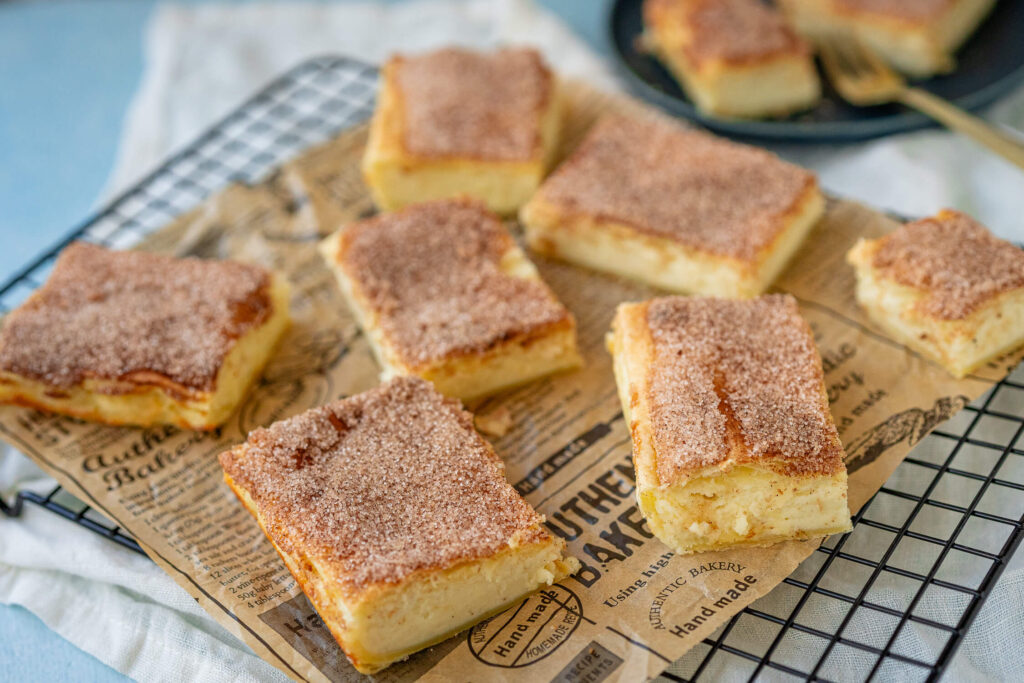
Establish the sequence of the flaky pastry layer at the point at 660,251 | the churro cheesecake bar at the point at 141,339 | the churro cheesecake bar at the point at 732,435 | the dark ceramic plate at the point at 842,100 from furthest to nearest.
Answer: the dark ceramic plate at the point at 842,100, the flaky pastry layer at the point at 660,251, the churro cheesecake bar at the point at 141,339, the churro cheesecake bar at the point at 732,435

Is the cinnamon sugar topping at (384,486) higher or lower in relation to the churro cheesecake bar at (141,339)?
lower

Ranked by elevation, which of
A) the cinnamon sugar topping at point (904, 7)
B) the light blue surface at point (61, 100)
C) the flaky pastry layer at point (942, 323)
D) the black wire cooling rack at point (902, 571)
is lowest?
the black wire cooling rack at point (902, 571)

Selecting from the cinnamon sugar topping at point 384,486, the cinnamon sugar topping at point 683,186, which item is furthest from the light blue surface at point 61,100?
the cinnamon sugar topping at point 384,486

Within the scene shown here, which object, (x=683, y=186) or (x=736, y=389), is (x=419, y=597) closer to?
(x=736, y=389)

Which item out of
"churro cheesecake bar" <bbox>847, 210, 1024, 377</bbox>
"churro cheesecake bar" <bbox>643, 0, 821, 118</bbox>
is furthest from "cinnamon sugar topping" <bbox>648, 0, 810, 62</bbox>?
"churro cheesecake bar" <bbox>847, 210, 1024, 377</bbox>

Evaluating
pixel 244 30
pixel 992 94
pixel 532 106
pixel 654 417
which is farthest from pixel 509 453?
pixel 244 30

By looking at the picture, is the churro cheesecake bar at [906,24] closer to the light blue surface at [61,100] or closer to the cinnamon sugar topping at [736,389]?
the light blue surface at [61,100]

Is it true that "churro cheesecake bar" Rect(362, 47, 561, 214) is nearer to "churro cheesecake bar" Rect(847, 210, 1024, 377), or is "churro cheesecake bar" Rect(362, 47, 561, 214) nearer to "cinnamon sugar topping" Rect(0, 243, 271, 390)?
"cinnamon sugar topping" Rect(0, 243, 271, 390)
